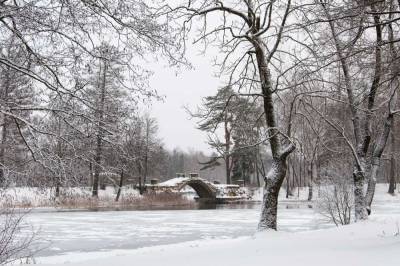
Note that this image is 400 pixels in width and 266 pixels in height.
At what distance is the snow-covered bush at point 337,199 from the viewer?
19250 mm

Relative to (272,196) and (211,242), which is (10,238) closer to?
(272,196)

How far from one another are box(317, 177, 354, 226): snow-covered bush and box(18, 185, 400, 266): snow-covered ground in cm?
111

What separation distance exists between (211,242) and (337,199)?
18.2 feet

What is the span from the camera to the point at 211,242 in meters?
Result: 17.1

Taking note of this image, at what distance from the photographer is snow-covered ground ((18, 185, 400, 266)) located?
802cm

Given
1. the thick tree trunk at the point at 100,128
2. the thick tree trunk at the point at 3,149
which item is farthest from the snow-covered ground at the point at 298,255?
the thick tree trunk at the point at 3,149

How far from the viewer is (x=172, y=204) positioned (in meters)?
45.5

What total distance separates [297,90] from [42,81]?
10.0 meters

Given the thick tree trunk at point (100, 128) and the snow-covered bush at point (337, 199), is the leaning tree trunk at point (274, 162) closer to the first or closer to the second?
the snow-covered bush at point (337, 199)

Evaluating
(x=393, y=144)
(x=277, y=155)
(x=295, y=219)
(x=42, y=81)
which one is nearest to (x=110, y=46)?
(x=42, y=81)

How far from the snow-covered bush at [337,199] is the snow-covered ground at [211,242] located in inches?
43.7

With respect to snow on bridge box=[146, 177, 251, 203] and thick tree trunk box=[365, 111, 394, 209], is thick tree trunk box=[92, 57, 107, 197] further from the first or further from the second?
snow on bridge box=[146, 177, 251, 203]

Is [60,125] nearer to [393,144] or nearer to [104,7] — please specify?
[104,7]

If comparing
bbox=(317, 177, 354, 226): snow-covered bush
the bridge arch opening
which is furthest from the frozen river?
the bridge arch opening
